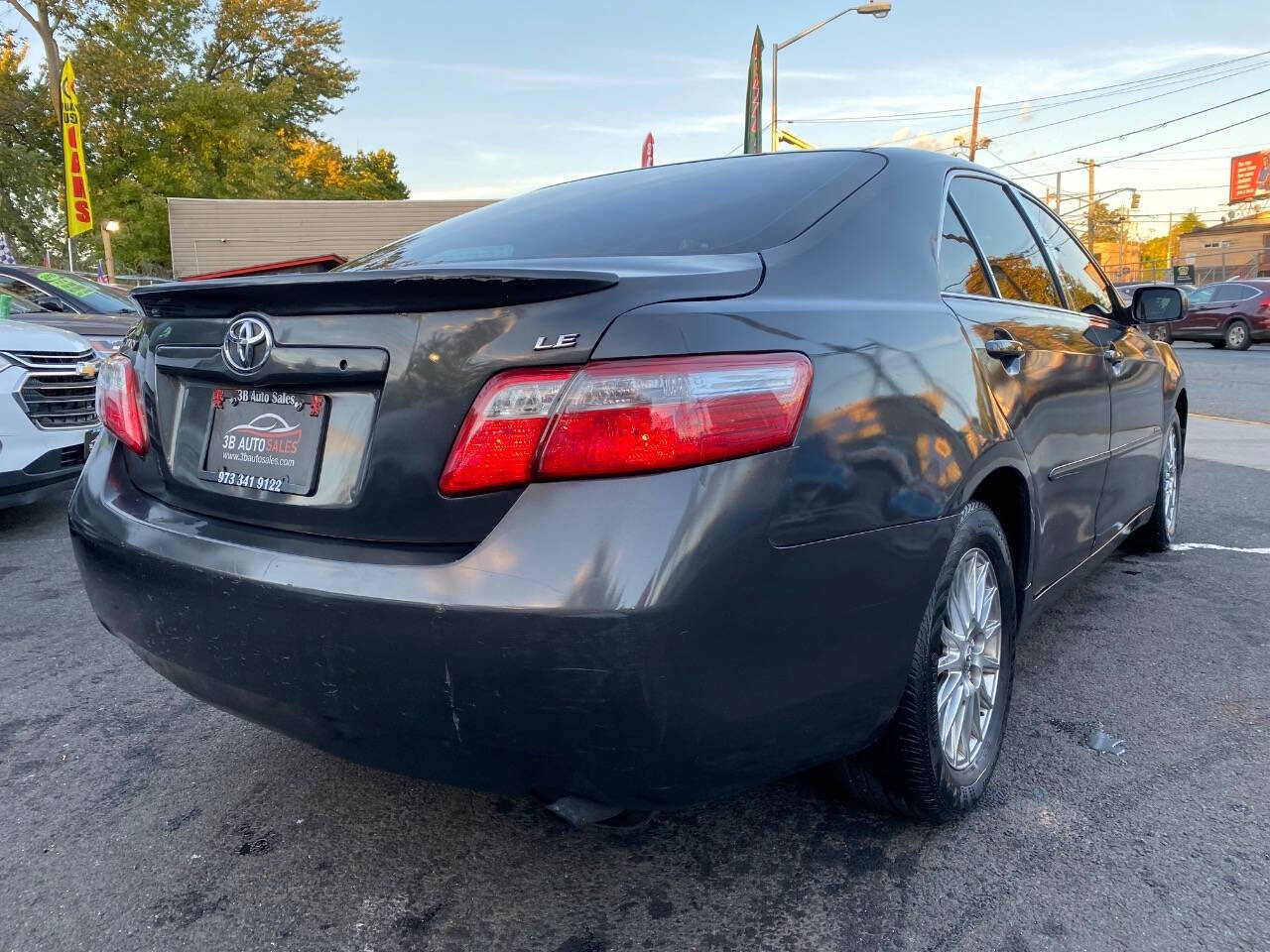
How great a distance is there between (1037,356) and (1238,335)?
2104 centimetres

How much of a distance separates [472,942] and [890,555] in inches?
41.4

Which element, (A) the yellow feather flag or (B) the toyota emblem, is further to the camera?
(A) the yellow feather flag

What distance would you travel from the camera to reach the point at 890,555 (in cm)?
181

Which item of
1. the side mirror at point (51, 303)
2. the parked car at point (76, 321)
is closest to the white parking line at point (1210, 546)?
the parked car at point (76, 321)

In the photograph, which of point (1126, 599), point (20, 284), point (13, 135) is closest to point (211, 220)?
point (13, 135)

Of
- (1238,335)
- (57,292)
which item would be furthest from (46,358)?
(1238,335)

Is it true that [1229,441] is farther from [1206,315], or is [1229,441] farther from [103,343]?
[1206,315]

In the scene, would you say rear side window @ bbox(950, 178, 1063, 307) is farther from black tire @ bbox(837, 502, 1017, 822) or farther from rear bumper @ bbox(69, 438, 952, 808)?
rear bumper @ bbox(69, 438, 952, 808)

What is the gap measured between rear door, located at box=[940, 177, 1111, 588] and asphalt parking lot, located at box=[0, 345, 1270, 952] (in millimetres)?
550

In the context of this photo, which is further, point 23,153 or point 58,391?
point 23,153

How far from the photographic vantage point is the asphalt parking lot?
74.2 inches

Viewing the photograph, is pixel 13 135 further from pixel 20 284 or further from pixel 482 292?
pixel 482 292

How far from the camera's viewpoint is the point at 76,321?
7.49m

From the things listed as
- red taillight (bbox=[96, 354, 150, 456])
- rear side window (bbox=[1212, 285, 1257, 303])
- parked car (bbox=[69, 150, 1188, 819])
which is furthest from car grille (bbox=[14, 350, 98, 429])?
rear side window (bbox=[1212, 285, 1257, 303])
